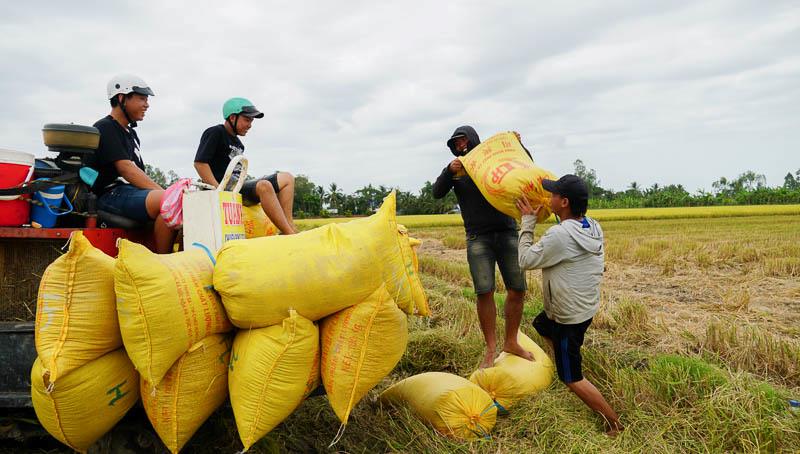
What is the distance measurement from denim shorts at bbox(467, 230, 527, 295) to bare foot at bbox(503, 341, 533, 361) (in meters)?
0.49

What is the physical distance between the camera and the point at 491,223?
4.12 m

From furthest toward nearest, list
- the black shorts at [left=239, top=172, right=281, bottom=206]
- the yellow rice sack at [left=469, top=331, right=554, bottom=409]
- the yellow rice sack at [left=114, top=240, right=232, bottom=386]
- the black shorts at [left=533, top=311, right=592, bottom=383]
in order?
the black shorts at [left=239, top=172, right=281, bottom=206], the yellow rice sack at [left=469, top=331, right=554, bottom=409], the black shorts at [left=533, top=311, right=592, bottom=383], the yellow rice sack at [left=114, top=240, right=232, bottom=386]

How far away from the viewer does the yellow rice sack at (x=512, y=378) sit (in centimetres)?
329

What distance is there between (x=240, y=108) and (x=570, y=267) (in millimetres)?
2440

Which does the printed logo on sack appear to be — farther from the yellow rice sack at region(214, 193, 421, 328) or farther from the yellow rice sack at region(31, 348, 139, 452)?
the yellow rice sack at region(31, 348, 139, 452)

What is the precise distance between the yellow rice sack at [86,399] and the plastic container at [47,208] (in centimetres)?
88

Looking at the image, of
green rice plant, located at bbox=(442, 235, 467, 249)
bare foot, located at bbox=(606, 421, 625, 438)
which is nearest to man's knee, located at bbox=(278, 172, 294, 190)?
bare foot, located at bbox=(606, 421, 625, 438)

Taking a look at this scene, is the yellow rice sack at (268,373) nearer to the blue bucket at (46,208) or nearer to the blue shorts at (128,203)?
the blue shorts at (128,203)

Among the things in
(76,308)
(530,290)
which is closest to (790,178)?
(530,290)

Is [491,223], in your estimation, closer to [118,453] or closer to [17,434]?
[118,453]

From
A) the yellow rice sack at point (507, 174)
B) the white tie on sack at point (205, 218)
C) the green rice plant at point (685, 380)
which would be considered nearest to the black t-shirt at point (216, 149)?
the white tie on sack at point (205, 218)

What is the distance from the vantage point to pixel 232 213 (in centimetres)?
297

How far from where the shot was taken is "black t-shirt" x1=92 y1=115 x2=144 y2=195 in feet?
10.4

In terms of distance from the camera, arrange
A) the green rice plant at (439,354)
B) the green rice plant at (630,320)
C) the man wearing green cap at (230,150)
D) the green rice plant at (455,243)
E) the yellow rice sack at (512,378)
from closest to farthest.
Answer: the yellow rice sack at (512,378) < the man wearing green cap at (230,150) < the green rice plant at (439,354) < the green rice plant at (630,320) < the green rice plant at (455,243)
